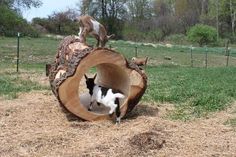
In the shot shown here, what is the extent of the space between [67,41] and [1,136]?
9.39 feet

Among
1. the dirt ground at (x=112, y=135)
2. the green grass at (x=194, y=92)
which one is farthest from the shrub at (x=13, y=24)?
the dirt ground at (x=112, y=135)

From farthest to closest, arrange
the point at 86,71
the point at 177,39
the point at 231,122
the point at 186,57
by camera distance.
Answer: the point at 177,39, the point at 186,57, the point at 86,71, the point at 231,122

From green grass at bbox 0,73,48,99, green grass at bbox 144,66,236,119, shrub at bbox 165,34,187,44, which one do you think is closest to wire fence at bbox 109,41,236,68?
green grass at bbox 144,66,236,119

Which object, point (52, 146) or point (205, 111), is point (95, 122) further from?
point (205, 111)

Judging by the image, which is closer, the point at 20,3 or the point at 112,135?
the point at 112,135

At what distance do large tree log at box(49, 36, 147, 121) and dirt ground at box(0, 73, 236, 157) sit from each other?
24 cm

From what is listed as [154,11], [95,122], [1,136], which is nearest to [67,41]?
[95,122]

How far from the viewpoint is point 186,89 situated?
1112 centimetres

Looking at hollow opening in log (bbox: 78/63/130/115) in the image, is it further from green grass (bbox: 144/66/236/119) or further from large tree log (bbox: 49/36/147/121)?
green grass (bbox: 144/66/236/119)

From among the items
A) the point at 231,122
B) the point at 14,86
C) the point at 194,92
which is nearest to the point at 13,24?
the point at 14,86

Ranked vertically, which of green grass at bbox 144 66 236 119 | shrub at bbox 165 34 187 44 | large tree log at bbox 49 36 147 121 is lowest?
green grass at bbox 144 66 236 119

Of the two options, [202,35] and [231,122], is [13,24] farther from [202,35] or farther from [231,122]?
[231,122]

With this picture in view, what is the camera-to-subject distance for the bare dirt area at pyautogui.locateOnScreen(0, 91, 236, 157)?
632 centimetres

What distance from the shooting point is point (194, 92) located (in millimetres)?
10523
